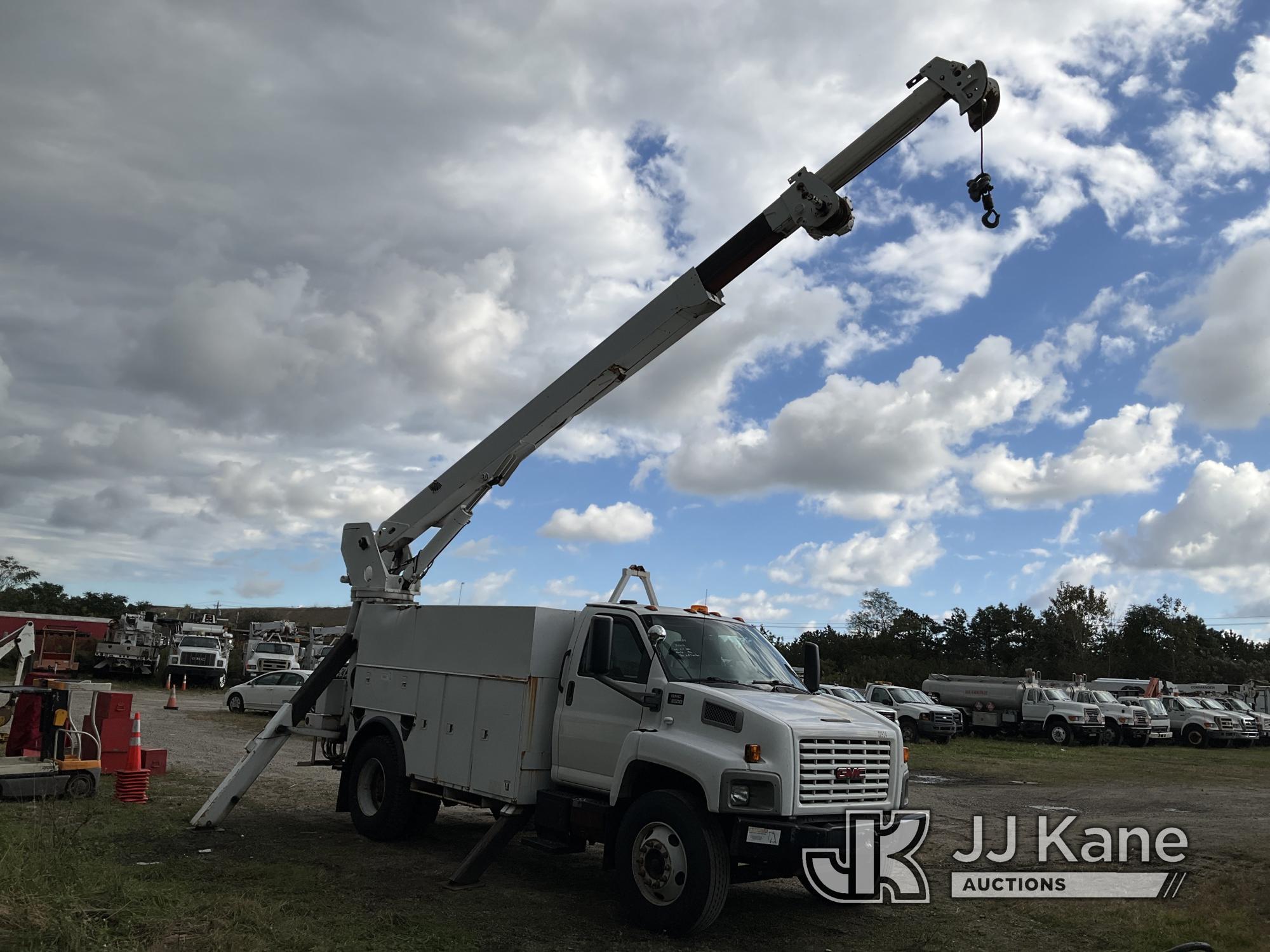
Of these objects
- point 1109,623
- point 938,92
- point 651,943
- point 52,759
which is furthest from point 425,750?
point 1109,623

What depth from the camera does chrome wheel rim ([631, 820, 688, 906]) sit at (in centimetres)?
684

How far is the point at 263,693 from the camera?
86.7 ft

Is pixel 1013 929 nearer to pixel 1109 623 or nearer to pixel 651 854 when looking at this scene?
pixel 651 854

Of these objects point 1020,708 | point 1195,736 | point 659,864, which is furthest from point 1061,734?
point 659,864

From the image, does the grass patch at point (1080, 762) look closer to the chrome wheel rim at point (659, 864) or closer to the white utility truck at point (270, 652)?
the chrome wheel rim at point (659, 864)

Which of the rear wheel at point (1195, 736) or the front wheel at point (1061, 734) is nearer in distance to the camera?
the front wheel at point (1061, 734)

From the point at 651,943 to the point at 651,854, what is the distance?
59cm

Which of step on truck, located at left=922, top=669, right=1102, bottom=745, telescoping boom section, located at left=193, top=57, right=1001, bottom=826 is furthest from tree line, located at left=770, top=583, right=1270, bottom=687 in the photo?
telescoping boom section, located at left=193, top=57, right=1001, bottom=826

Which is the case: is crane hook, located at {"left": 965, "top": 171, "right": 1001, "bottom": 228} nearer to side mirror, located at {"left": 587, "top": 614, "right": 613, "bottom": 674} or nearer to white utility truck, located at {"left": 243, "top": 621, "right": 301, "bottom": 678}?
side mirror, located at {"left": 587, "top": 614, "right": 613, "bottom": 674}

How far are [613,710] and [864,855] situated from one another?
2.16 metres

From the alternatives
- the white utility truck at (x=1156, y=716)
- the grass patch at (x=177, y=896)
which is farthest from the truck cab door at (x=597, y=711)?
the white utility truck at (x=1156, y=716)

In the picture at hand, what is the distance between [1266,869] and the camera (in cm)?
943

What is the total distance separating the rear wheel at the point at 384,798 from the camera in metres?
9.59

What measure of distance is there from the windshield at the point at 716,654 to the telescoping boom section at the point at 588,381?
2.85 metres
